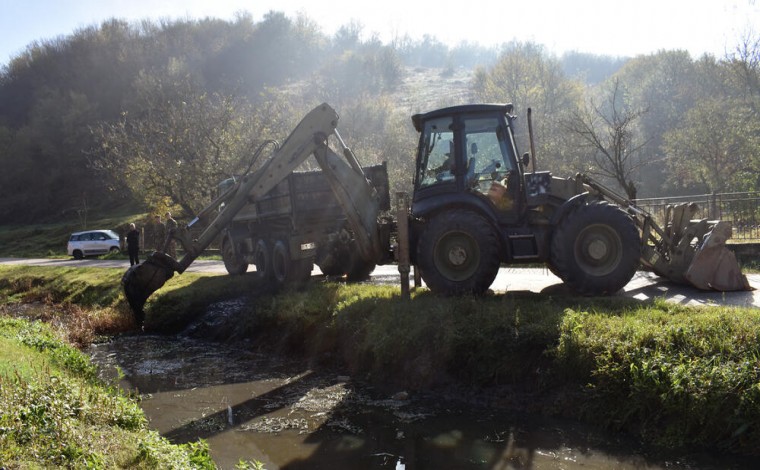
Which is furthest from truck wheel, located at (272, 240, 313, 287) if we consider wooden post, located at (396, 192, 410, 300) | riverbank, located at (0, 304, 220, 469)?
riverbank, located at (0, 304, 220, 469)

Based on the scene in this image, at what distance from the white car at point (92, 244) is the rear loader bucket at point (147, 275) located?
987 inches

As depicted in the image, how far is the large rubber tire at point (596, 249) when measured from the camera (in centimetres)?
911

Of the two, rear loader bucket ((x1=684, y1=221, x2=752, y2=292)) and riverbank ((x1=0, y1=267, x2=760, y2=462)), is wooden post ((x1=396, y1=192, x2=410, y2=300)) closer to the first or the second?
riverbank ((x1=0, y1=267, x2=760, y2=462))

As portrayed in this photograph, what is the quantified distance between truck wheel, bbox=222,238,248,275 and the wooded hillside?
13.2m

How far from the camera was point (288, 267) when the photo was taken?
575 inches

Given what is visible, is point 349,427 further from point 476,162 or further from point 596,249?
point 476,162

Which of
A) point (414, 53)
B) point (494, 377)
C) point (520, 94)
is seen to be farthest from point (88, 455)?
point (414, 53)

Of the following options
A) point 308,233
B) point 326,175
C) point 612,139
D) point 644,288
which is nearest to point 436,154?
point 326,175

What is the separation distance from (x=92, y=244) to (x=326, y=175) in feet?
94.0

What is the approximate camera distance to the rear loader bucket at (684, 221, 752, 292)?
367 inches

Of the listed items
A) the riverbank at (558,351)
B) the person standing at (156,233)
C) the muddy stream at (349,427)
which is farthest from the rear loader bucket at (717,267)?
the person standing at (156,233)

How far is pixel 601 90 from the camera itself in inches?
2739

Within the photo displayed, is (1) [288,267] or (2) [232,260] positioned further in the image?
(2) [232,260]

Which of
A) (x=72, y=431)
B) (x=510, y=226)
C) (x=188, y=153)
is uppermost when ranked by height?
(x=188, y=153)
